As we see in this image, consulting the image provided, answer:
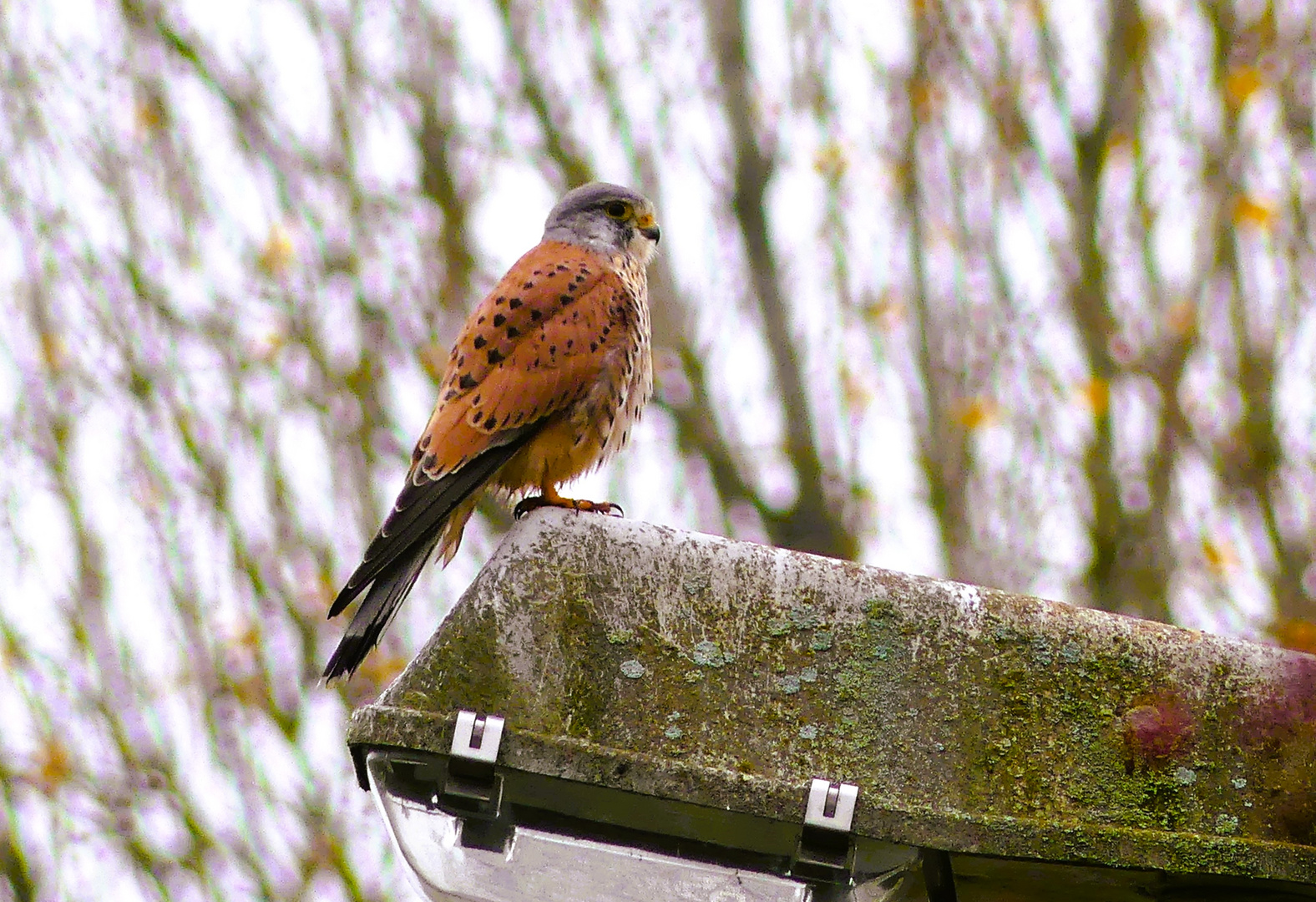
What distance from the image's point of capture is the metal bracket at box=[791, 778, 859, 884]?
1.75 metres

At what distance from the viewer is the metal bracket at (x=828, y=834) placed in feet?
5.75

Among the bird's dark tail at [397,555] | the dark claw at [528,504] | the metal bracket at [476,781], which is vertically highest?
the dark claw at [528,504]

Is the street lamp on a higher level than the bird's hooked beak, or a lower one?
lower

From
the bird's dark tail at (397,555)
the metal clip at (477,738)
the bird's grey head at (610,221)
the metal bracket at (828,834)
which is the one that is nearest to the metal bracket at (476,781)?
the metal clip at (477,738)

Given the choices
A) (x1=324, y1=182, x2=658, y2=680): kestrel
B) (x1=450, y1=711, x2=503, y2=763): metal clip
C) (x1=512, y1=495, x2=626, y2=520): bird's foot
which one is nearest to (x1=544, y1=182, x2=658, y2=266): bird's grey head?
(x1=324, y1=182, x2=658, y2=680): kestrel

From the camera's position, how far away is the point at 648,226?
13.8 ft

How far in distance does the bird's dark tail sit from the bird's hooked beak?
1.31m

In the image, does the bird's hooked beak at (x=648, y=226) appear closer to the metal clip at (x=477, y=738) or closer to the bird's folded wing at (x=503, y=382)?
the bird's folded wing at (x=503, y=382)

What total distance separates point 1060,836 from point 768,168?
22.3 ft

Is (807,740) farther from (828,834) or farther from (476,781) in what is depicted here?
(476,781)

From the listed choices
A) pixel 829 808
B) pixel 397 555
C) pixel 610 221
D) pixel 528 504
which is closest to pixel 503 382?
pixel 528 504

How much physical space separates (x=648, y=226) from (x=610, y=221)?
0.10 m

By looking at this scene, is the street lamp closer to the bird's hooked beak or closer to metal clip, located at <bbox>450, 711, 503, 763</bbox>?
metal clip, located at <bbox>450, 711, 503, 763</bbox>

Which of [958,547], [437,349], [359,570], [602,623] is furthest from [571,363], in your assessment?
[437,349]
